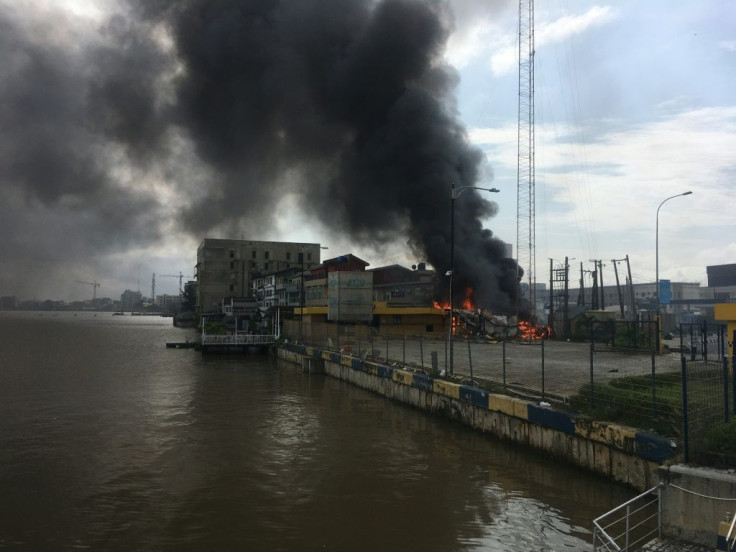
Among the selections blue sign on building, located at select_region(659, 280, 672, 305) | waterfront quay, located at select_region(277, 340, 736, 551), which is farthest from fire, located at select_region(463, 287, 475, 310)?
waterfront quay, located at select_region(277, 340, 736, 551)

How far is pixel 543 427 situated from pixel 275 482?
723 cm

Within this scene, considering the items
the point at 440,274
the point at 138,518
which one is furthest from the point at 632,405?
the point at 440,274

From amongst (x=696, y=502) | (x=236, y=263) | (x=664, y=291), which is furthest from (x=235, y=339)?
(x=236, y=263)

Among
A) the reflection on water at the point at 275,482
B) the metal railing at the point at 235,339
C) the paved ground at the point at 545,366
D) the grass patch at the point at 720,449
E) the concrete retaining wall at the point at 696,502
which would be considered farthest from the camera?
the metal railing at the point at 235,339

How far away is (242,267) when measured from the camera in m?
138

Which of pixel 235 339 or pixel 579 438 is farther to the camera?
pixel 235 339

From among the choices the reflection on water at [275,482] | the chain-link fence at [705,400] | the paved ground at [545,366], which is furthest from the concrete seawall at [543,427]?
the chain-link fence at [705,400]

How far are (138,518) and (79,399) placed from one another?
58.4ft

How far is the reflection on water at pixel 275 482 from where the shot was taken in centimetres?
1005

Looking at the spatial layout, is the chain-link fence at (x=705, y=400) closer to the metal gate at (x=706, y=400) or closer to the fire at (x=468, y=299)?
the metal gate at (x=706, y=400)

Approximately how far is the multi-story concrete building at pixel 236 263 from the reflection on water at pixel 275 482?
367 ft

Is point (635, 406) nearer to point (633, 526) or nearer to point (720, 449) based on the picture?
point (633, 526)

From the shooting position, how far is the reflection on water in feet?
A: 33.0

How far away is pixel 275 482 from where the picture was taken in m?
13.1
